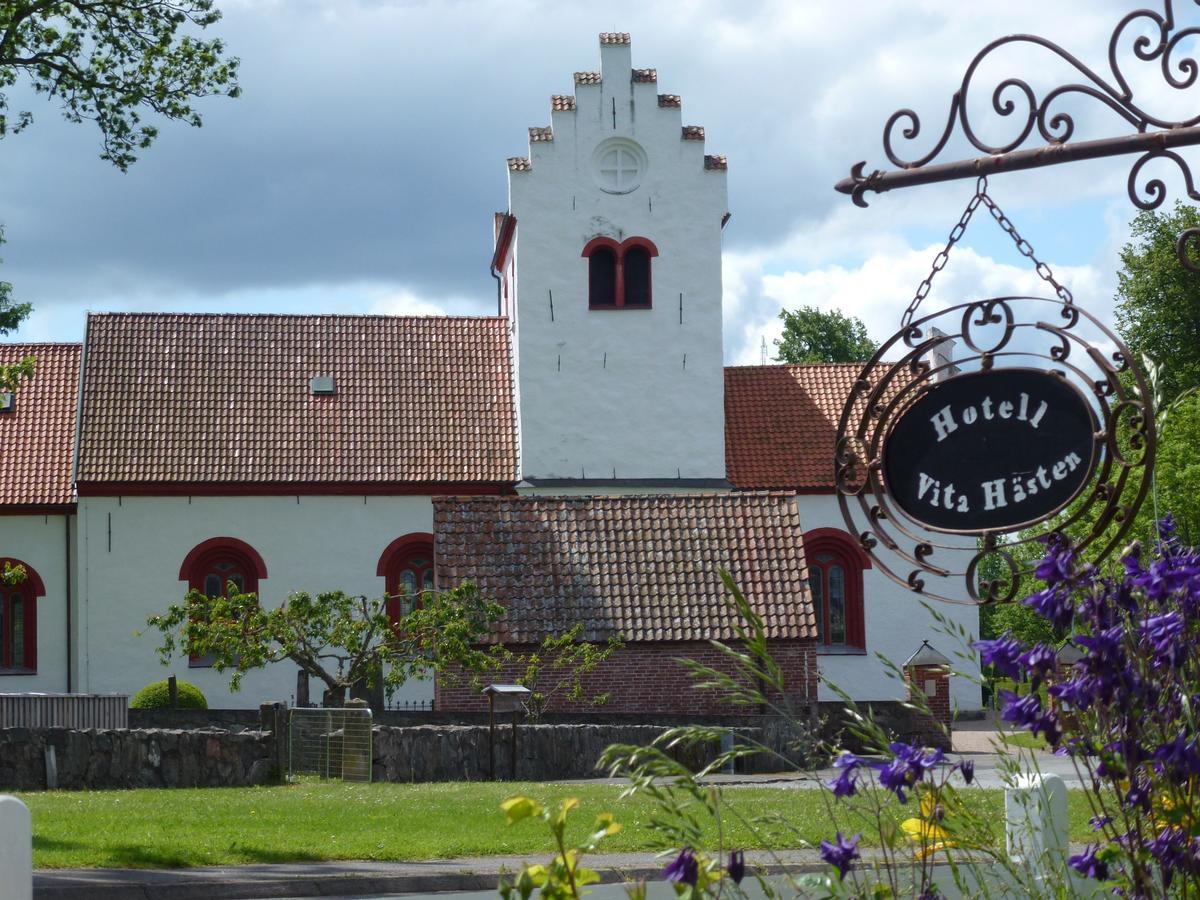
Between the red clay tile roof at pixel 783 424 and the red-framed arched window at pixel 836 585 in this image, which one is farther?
the red clay tile roof at pixel 783 424

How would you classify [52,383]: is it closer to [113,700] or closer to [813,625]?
[113,700]

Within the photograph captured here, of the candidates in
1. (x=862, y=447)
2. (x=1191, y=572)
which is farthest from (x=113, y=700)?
(x=1191, y=572)

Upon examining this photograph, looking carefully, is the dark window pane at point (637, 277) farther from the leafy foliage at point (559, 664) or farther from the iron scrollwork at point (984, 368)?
the iron scrollwork at point (984, 368)

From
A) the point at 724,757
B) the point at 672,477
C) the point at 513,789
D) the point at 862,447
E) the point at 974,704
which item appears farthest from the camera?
the point at 974,704

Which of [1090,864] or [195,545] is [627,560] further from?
[1090,864]

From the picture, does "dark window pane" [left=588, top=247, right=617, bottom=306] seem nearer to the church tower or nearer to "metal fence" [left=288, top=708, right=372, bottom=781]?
the church tower

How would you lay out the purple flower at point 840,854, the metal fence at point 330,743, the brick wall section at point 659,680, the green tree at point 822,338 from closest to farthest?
the purple flower at point 840,854 → the metal fence at point 330,743 → the brick wall section at point 659,680 → the green tree at point 822,338

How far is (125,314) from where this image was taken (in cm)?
3825

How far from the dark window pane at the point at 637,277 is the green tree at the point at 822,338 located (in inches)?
1229

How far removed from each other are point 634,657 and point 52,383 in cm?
1715

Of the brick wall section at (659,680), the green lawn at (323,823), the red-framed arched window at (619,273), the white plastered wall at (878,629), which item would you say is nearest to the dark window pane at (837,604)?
the white plastered wall at (878,629)

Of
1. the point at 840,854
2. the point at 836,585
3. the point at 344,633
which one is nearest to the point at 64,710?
the point at 344,633

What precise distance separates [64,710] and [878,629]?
18.3 m

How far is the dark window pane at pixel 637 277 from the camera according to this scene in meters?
36.4
